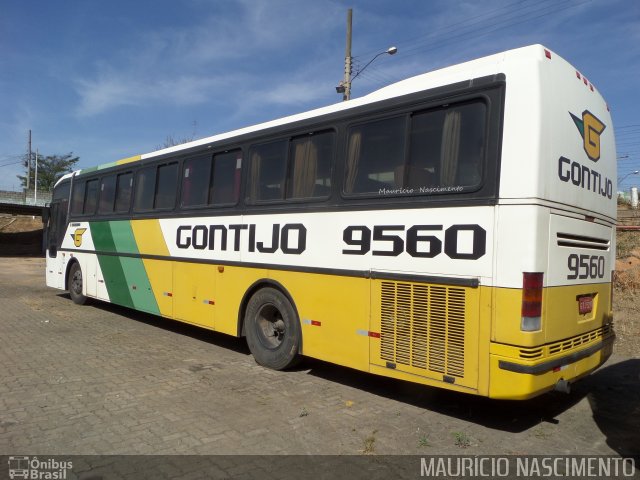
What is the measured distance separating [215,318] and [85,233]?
530cm

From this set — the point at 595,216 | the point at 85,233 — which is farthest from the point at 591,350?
the point at 85,233

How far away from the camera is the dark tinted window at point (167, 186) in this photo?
8109mm

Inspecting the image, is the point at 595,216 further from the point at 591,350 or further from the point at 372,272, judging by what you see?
the point at 372,272

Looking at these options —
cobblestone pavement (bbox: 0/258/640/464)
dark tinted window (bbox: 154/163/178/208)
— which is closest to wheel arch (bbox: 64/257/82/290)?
dark tinted window (bbox: 154/163/178/208)

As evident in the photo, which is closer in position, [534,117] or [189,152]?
[534,117]

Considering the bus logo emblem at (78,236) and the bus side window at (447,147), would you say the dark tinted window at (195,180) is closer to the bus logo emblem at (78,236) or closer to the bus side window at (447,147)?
the bus side window at (447,147)

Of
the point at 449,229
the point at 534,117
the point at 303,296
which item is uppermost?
the point at 534,117

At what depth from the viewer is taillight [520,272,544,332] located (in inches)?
157

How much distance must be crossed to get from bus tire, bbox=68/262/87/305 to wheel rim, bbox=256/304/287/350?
6.64 metres

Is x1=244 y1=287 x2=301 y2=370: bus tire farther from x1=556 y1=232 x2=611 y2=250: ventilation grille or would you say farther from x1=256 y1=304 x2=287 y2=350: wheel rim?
x1=556 y1=232 x2=611 y2=250: ventilation grille

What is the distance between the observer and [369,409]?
16.4 ft

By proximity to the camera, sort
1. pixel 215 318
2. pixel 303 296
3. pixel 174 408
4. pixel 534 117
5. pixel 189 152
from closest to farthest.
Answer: pixel 534 117 < pixel 174 408 < pixel 303 296 < pixel 215 318 < pixel 189 152

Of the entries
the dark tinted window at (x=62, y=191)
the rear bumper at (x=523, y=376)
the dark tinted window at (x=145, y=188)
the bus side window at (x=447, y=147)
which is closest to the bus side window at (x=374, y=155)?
the bus side window at (x=447, y=147)

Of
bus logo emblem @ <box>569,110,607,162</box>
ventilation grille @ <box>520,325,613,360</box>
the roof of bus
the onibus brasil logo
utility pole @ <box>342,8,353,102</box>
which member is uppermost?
utility pole @ <box>342,8,353,102</box>
